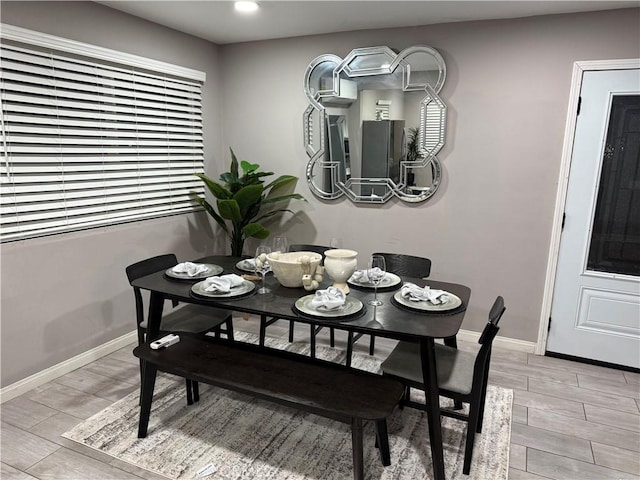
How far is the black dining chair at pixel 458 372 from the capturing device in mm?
1916

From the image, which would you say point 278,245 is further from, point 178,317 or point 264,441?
point 264,441

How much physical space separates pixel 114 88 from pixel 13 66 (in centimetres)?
69

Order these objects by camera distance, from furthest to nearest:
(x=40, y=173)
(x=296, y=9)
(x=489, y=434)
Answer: (x=296, y=9)
(x=40, y=173)
(x=489, y=434)

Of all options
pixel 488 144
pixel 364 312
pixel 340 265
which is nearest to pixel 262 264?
pixel 340 265

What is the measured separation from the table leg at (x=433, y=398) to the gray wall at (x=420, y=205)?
1805 mm

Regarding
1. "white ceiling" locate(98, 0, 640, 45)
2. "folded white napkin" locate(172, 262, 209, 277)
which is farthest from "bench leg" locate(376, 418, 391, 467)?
"white ceiling" locate(98, 0, 640, 45)

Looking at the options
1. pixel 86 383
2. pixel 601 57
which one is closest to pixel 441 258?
pixel 601 57

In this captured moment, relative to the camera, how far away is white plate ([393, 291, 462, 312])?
2055 millimetres

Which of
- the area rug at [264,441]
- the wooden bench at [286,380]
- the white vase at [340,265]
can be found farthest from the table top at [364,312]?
the area rug at [264,441]

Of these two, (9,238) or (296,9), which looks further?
(296,9)

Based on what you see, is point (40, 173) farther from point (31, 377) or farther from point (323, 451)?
point (323, 451)

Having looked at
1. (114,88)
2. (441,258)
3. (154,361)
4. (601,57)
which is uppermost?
(601,57)

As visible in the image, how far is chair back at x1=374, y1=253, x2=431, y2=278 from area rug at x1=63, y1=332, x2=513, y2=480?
0.91m

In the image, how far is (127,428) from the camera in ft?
7.82
